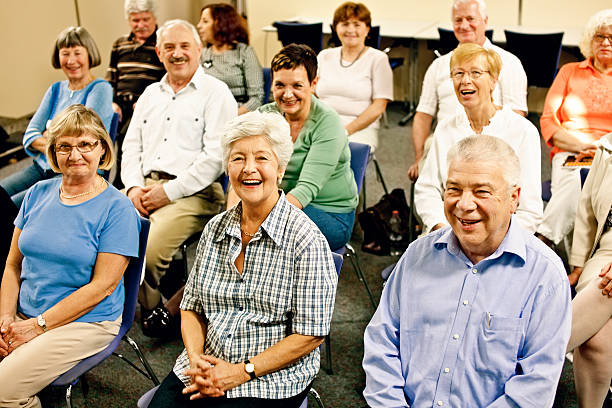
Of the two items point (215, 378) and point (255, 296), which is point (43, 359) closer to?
point (215, 378)

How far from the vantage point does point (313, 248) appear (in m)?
1.94

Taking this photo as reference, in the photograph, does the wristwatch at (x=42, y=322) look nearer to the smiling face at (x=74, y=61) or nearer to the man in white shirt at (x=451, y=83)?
the smiling face at (x=74, y=61)

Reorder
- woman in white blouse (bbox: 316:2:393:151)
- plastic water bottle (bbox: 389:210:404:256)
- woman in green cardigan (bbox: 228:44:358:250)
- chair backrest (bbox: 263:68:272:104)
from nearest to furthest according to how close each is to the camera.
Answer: woman in green cardigan (bbox: 228:44:358:250), plastic water bottle (bbox: 389:210:404:256), woman in white blouse (bbox: 316:2:393:151), chair backrest (bbox: 263:68:272:104)

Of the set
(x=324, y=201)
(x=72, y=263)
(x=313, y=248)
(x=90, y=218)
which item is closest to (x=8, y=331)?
(x=72, y=263)

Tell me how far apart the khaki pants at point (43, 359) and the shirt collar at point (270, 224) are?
619mm

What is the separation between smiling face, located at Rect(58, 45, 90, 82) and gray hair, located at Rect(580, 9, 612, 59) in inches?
107

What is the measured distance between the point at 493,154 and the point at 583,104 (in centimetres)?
208

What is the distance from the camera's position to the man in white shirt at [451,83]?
3.54 metres

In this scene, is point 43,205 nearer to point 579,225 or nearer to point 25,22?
point 579,225

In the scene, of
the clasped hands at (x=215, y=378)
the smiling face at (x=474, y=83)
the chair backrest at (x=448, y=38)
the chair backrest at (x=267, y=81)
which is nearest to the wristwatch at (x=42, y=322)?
the clasped hands at (x=215, y=378)

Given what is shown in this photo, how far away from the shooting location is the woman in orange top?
3379 mm

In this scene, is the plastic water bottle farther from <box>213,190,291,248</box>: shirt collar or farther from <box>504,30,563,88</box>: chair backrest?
<box>504,30,563,88</box>: chair backrest

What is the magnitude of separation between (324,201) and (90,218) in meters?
1.04

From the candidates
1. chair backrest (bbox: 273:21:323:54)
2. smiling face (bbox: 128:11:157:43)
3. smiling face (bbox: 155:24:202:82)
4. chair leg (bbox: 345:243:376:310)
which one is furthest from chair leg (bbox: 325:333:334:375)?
chair backrest (bbox: 273:21:323:54)
